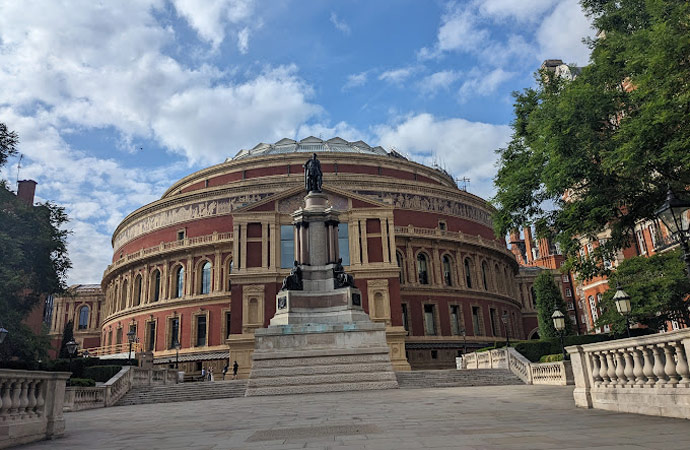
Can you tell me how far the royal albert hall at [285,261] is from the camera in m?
36.8

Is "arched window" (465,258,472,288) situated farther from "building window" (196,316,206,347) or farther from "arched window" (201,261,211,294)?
"building window" (196,316,206,347)

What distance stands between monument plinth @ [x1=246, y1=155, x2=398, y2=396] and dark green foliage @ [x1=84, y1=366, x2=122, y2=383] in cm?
1036

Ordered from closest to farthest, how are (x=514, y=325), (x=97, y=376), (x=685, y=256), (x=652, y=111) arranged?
(x=685, y=256) → (x=652, y=111) → (x=97, y=376) → (x=514, y=325)

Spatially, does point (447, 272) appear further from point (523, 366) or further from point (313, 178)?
point (313, 178)

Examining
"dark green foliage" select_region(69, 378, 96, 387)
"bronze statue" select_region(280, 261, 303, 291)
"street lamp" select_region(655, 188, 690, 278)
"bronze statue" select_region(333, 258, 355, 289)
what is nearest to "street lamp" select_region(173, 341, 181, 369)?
"dark green foliage" select_region(69, 378, 96, 387)

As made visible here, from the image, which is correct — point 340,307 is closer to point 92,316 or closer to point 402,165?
point 402,165

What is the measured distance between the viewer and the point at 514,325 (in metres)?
53.5

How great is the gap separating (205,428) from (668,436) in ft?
24.6

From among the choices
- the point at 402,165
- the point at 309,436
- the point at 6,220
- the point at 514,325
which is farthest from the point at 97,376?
the point at 514,325

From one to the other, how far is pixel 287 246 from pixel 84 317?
43.9 meters

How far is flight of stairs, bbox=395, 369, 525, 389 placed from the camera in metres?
22.9

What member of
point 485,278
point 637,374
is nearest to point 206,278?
point 485,278

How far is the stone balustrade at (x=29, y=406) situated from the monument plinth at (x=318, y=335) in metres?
12.3

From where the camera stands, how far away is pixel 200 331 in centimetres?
4353
